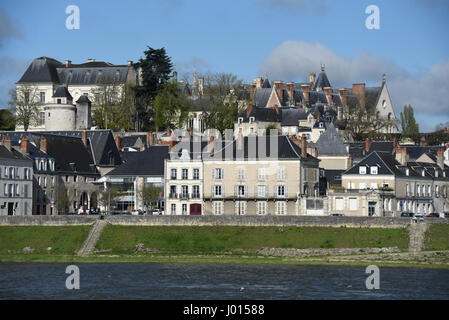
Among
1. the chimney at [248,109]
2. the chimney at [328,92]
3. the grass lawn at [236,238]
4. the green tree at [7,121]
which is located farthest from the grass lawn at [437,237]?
the chimney at [328,92]

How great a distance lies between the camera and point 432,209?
90.7 meters

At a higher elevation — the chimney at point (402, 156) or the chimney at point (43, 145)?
the chimney at point (43, 145)

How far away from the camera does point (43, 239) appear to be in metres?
72.9

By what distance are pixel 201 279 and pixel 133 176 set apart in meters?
36.5

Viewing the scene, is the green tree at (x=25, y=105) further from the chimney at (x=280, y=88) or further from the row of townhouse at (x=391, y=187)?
the row of townhouse at (x=391, y=187)

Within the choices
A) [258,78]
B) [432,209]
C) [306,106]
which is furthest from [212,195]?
[258,78]

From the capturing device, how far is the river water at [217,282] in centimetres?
4959

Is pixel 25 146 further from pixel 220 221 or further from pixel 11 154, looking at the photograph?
pixel 220 221

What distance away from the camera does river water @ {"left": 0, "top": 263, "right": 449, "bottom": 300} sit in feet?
163

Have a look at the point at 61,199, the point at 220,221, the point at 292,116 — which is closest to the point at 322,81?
the point at 292,116

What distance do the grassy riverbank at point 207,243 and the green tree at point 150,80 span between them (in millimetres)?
51367

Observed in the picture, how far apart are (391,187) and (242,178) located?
13.1 metres

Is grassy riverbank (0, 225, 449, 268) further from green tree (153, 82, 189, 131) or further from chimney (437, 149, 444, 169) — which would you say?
green tree (153, 82, 189, 131)

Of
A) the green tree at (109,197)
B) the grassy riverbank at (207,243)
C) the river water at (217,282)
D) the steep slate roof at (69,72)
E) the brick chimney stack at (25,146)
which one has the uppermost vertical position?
the steep slate roof at (69,72)
